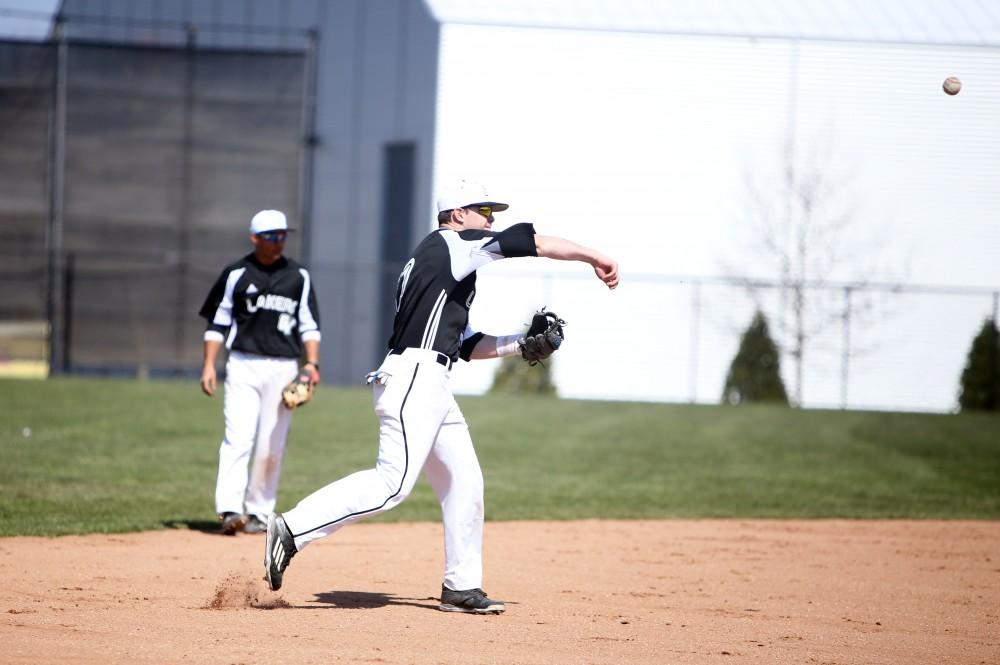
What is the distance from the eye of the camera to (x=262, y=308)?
909 cm

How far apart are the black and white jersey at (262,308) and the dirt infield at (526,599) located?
4.88ft

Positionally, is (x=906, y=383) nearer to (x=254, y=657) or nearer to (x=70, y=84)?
(x=70, y=84)

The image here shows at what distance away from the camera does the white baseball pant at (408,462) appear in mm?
6031

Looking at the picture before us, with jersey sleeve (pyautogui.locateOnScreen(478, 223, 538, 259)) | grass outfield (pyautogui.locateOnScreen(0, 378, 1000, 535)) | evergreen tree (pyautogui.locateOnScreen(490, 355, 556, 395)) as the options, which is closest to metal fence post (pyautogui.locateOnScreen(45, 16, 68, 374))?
grass outfield (pyautogui.locateOnScreen(0, 378, 1000, 535))

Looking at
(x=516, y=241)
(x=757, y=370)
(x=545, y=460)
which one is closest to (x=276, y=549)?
(x=516, y=241)

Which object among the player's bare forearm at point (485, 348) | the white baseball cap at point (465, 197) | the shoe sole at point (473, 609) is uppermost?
the white baseball cap at point (465, 197)

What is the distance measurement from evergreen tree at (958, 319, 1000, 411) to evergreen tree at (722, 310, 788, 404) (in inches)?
157

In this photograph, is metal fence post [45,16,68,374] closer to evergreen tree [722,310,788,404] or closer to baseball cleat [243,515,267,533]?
evergreen tree [722,310,788,404]

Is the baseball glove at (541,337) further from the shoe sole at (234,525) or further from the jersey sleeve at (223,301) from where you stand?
the shoe sole at (234,525)

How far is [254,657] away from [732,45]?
933 inches

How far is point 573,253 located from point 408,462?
4.40 feet

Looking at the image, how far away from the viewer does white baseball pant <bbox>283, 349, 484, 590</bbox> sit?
603cm

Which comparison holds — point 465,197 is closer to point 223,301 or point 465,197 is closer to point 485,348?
point 485,348

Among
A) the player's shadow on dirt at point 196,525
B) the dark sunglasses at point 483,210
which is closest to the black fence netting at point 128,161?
the player's shadow on dirt at point 196,525
